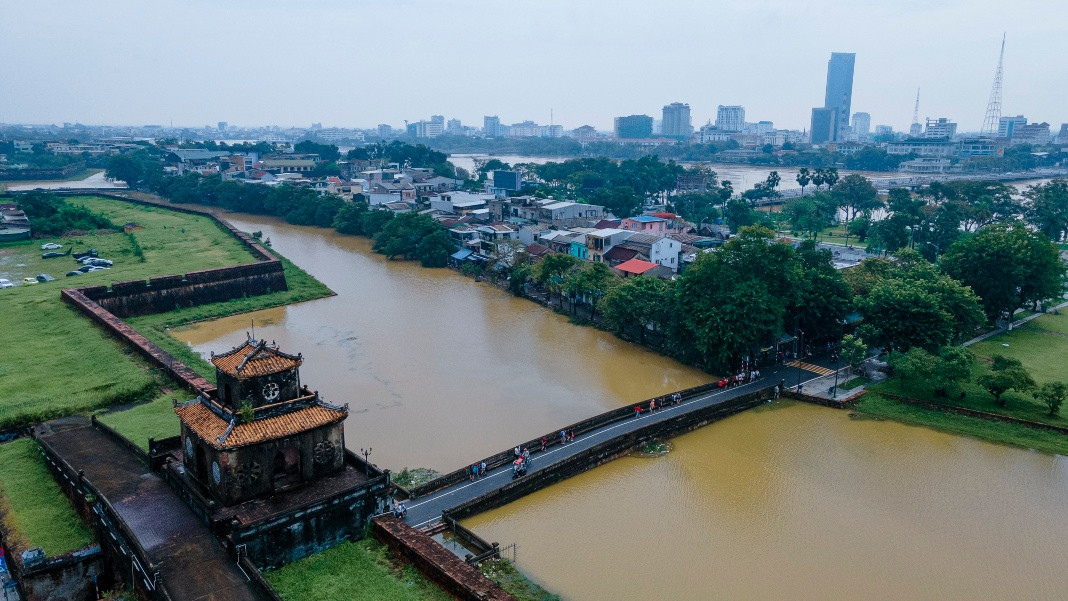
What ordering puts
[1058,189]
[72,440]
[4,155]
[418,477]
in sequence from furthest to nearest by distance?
[4,155] → [1058,189] → [418,477] → [72,440]

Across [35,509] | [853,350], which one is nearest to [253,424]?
[35,509]

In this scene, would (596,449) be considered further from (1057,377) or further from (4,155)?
(4,155)

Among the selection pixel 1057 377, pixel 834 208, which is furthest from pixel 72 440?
pixel 834 208

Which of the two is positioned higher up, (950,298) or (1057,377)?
(950,298)

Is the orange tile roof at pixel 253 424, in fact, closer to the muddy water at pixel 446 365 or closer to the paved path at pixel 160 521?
the paved path at pixel 160 521

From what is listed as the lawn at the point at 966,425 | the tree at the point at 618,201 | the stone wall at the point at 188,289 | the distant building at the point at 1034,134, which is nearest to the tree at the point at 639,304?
the lawn at the point at 966,425

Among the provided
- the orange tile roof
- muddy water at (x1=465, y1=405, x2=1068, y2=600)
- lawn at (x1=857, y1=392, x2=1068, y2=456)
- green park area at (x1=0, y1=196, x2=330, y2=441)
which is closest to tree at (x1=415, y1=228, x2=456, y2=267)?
green park area at (x1=0, y1=196, x2=330, y2=441)

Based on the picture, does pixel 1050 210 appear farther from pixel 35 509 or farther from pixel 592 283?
pixel 35 509
